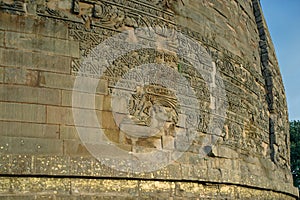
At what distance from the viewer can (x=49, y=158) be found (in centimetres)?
518

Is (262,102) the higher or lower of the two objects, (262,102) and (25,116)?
the higher

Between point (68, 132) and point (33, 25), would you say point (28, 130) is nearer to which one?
point (68, 132)

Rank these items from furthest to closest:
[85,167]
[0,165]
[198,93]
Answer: [198,93], [85,167], [0,165]

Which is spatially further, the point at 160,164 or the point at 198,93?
the point at 198,93

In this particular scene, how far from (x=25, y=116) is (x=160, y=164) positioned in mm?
1776

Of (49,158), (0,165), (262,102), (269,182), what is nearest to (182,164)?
(49,158)

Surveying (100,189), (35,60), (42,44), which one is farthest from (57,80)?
(100,189)

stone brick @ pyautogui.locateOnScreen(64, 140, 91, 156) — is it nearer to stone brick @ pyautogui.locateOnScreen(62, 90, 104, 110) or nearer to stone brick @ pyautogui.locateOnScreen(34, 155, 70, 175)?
stone brick @ pyautogui.locateOnScreen(34, 155, 70, 175)

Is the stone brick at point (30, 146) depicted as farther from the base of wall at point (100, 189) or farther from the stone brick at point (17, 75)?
the stone brick at point (17, 75)

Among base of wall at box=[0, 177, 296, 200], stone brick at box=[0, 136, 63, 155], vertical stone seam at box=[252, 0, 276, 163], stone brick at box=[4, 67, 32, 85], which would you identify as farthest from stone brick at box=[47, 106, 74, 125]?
vertical stone seam at box=[252, 0, 276, 163]

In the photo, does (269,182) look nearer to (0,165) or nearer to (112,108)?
(112,108)

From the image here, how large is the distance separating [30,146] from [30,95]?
0.56m

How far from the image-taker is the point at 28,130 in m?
5.19

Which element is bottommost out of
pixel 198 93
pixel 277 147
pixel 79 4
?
pixel 277 147
